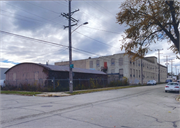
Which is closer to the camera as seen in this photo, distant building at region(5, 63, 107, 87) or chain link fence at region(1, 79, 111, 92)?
chain link fence at region(1, 79, 111, 92)

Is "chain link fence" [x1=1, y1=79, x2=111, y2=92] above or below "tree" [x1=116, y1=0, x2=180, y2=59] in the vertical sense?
below

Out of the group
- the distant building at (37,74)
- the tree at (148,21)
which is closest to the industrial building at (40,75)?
the distant building at (37,74)

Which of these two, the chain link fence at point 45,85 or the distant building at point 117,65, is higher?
the distant building at point 117,65

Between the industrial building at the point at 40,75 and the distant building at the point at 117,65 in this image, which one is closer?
the industrial building at the point at 40,75

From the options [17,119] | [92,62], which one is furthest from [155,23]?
[92,62]

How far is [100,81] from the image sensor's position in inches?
1390

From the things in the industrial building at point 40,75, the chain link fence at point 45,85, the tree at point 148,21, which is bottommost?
the chain link fence at point 45,85

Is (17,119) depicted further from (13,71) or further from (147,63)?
(147,63)

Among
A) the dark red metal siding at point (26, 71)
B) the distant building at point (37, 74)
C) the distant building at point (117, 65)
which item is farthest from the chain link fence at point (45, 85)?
the distant building at point (117, 65)

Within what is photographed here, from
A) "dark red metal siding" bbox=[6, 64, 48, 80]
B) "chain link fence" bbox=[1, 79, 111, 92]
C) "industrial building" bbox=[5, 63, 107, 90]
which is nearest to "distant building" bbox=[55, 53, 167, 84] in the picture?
"chain link fence" bbox=[1, 79, 111, 92]

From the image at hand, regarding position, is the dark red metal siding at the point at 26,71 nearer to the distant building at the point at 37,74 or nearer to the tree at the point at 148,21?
the distant building at the point at 37,74

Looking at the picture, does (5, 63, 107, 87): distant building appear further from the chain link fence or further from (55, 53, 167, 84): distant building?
(55, 53, 167, 84): distant building

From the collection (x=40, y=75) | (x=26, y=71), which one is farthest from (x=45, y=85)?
(x=26, y=71)

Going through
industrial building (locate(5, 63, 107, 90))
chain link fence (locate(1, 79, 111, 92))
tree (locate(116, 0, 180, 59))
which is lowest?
chain link fence (locate(1, 79, 111, 92))
